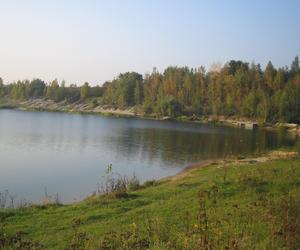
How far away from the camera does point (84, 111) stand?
5541 inches

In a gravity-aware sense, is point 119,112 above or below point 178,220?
above

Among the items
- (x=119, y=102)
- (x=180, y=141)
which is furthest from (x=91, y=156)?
(x=119, y=102)

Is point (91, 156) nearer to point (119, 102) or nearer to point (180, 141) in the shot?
point (180, 141)

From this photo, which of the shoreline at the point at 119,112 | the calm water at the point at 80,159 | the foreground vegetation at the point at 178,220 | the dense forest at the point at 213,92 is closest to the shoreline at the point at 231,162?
the calm water at the point at 80,159

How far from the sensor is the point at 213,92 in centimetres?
11556

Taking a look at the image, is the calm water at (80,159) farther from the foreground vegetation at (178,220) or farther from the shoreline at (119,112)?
the shoreline at (119,112)

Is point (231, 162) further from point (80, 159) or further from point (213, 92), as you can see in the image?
point (213, 92)

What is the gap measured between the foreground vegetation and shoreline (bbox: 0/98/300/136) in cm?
6371

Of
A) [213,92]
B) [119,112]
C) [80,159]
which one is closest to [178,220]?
[80,159]

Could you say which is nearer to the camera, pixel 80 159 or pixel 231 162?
pixel 231 162

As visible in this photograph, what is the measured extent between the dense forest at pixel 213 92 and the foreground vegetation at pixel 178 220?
79.2 metres

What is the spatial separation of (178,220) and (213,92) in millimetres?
107490

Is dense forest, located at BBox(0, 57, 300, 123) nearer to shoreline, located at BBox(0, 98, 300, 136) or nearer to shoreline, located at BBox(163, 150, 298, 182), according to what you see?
shoreline, located at BBox(0, 98, 300, 136)

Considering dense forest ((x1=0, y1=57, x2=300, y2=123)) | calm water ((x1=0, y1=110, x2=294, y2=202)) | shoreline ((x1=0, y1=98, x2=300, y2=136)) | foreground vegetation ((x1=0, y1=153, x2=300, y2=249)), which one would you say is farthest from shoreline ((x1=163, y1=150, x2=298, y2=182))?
dense forest ((x1=0, y1=57, x2=300, y2=123))
